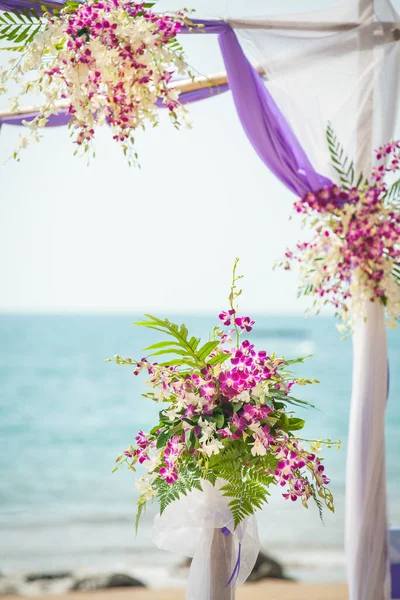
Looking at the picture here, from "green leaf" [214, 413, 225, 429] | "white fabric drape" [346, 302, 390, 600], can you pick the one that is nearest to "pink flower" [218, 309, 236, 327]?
"green leaf" [214, 413, 225, 429]

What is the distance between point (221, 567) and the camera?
1.61 metres

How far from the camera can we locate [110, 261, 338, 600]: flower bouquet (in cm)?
157

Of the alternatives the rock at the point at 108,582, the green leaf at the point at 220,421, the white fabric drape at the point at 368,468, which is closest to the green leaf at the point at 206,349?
the green leaf at the point at 220,421

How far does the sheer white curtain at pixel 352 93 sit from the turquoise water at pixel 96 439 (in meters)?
2.76

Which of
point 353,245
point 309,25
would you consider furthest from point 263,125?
point 353,245

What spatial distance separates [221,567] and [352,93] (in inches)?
68.5

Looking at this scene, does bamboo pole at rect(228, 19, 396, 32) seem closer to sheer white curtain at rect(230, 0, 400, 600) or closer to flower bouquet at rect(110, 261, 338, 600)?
sheer white curtain at rect(230, 0, 400, 600)

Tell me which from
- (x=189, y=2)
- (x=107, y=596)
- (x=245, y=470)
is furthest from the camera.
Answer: (x=189, y=2)

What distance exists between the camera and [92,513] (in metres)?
8.68

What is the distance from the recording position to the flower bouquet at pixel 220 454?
61.7 inches

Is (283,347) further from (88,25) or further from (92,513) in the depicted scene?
(88,25)

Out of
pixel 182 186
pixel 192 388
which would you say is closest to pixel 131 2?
pixel 192 388

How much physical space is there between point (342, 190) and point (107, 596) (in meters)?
2.10

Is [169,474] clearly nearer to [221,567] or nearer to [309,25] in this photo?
[221,567]
